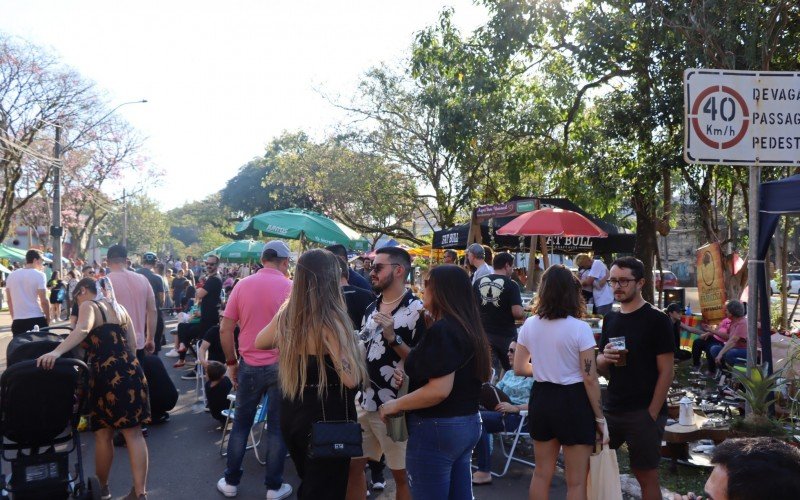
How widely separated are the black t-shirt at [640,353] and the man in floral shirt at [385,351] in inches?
54.6

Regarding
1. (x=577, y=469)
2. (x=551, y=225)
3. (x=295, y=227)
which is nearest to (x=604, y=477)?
(x=577, y=469)

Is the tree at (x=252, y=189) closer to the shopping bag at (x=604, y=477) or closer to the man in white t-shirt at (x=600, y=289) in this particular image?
the man in white t-shirt at (x=600, y=289)

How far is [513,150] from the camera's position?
1902 cm

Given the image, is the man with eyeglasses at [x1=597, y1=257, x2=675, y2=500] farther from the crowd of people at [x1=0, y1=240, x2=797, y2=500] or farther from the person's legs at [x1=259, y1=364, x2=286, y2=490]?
the person's legs at [x1=259, y1=364, x2=286, y2=490]

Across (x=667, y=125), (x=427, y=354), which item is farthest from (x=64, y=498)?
(x=667, y=125)

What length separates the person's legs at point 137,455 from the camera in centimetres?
537

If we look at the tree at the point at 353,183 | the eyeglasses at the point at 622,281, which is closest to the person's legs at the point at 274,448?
the eyeglasses at the point at 622,281

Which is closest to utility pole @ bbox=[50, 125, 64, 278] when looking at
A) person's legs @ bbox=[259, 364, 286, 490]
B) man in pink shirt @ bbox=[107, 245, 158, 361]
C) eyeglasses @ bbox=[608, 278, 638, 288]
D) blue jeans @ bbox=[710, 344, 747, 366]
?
man in pink shirt @ bbox=[107, 245, 158, 361]

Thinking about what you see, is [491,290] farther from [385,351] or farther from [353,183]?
[353,183]

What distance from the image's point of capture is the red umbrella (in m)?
10.8

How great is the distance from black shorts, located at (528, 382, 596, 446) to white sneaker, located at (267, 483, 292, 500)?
7.58 ft

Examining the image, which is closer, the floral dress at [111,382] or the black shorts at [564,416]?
the black shorts at [564,416]

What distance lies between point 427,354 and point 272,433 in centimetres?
241

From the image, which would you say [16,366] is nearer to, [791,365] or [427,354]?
[427,354]
